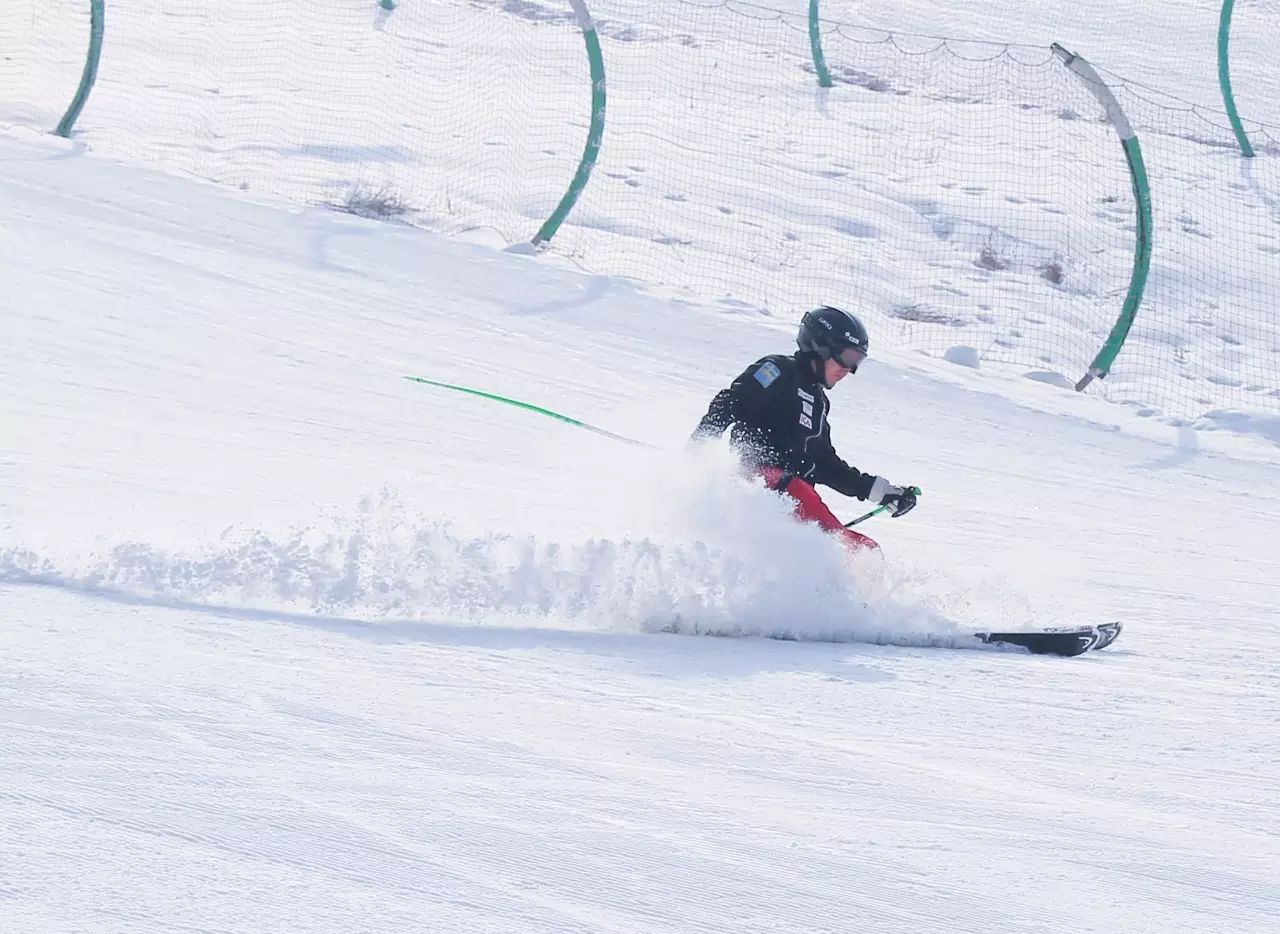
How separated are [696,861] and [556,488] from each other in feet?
13.8

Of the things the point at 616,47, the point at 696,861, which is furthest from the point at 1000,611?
the point at 616,47

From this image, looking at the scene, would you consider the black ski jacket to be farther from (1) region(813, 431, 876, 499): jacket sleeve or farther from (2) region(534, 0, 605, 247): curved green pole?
(2) region(534, 0, 605, 247): curved green pole

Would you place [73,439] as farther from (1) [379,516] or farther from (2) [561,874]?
(2) [561,874]

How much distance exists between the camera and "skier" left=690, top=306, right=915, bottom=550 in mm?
5930

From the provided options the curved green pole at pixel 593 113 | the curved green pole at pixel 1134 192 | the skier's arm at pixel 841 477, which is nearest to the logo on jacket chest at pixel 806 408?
the skier's arm at pixel 841 477

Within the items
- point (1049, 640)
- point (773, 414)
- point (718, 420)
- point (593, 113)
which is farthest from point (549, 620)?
point (593, 113)

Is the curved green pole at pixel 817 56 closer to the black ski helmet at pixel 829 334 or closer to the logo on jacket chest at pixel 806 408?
the black ski helmet at pixel 829 334

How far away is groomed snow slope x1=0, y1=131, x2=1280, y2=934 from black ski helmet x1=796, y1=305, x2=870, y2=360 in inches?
25.8

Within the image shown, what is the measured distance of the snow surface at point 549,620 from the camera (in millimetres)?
3125

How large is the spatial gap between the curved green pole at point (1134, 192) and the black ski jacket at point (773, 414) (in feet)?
14.1

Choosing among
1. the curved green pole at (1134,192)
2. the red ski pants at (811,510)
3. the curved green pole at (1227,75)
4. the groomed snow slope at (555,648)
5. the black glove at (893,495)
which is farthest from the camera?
the curved green pole at (1227,75)

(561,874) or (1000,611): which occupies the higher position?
(561,874)

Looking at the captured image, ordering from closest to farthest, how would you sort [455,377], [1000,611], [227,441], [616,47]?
[1000,611]
[227,441]
[455,377]
[616,47]

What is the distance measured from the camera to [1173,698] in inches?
195
